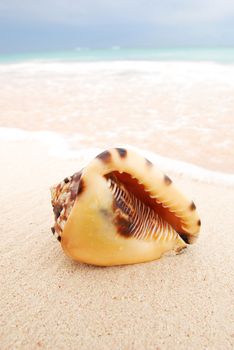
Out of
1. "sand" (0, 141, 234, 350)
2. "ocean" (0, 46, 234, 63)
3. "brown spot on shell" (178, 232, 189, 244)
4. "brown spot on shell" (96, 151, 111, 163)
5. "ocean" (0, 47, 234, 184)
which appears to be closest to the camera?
"sand" (0, 141, 234, 350)

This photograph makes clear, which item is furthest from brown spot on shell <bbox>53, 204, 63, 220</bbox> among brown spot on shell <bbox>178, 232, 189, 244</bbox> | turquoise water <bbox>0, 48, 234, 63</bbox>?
turquoise water <bbox>0, 48, 234, 63</bbox>

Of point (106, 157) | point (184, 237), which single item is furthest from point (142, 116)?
point (106, 157)

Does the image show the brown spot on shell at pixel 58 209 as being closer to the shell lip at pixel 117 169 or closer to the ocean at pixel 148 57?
the shell lip at pixel 117 169

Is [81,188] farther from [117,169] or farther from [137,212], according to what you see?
[137,212]

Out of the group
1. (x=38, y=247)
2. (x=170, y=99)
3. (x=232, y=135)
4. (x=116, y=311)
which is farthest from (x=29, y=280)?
(x=170, y=99)

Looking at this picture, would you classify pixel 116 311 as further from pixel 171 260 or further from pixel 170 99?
pixel 170 99

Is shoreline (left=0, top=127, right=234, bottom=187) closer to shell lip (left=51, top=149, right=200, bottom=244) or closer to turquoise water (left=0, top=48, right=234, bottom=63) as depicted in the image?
Result: shell lip (left=51, top=149, right=200, bottom=244)

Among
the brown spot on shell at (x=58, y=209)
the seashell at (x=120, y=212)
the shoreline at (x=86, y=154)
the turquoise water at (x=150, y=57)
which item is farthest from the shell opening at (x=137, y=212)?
the turquoise water at (x=150, y=57)
